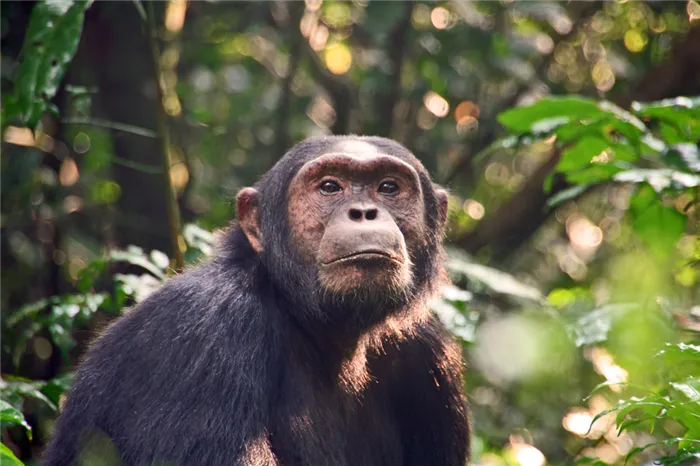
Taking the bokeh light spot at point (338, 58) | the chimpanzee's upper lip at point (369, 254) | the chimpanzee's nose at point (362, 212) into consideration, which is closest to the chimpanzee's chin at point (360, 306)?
the chimpanzee's upper lip at point (369, 254)

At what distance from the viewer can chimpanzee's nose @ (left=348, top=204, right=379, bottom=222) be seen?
4211 millimetres

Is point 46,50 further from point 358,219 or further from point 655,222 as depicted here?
point 655,222

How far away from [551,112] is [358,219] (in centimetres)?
135

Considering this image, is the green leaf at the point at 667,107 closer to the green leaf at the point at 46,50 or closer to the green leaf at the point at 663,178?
the green leaf at the point at 663,178

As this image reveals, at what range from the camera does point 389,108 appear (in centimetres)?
815

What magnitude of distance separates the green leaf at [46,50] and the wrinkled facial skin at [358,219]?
1.49 meters

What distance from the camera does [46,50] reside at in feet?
15.9

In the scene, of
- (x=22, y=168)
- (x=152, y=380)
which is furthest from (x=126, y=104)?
(x=152, y=380)

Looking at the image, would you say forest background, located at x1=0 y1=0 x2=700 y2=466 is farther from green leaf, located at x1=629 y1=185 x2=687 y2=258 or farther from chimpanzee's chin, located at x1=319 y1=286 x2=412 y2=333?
chimpanzee's chin, located at x1=319 y1=286 x2=412 y2=333

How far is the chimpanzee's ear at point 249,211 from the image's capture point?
15.4ft

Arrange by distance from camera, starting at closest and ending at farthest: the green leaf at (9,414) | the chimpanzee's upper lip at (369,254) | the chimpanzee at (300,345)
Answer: the green leaf at (9,414)
the chimpanzee at (300,345)
the chimpanzee's upper lip at (369,254)

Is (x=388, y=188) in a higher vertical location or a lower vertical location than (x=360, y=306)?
higher

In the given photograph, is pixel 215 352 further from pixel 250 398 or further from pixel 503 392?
pixel 503 392

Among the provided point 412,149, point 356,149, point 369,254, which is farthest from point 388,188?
point 412,149
